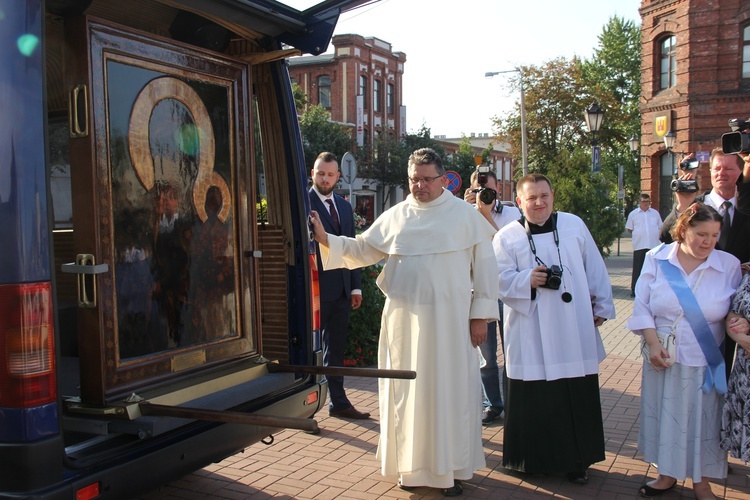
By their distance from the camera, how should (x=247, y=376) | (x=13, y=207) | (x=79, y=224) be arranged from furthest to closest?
(x=247, y=376), (x=79, y=224), (x=13, y=207)

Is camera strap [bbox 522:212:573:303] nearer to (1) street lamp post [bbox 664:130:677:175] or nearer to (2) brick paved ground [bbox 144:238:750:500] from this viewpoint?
(2) brick paved ground [bbox 144:238:750:500]

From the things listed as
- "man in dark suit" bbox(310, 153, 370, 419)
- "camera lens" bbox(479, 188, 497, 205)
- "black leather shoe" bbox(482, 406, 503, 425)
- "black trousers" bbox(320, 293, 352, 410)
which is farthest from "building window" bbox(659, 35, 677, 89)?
"black trousers" bbox(320, 293, 352, 410)

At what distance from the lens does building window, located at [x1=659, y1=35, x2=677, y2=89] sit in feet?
94.7

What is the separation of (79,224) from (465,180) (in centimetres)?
4745

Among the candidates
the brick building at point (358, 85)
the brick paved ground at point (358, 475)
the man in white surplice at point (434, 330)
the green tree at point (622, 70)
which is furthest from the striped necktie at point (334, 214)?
the green tree at point (622, 70)

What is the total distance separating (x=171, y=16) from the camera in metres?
4.44

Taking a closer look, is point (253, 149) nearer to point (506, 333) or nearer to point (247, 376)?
point (247, 376)

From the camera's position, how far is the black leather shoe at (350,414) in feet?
20.4

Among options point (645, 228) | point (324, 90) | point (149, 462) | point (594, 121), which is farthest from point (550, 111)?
point (149, 462)

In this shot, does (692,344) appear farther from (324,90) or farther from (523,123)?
(324,90)

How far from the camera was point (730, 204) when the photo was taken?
5.12 m

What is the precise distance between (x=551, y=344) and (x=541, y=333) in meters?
0.09

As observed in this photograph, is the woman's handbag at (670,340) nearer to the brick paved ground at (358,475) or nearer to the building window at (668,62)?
the brick paved ground at (358,475)

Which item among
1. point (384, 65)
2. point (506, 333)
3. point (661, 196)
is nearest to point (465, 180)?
point (384, 65)
